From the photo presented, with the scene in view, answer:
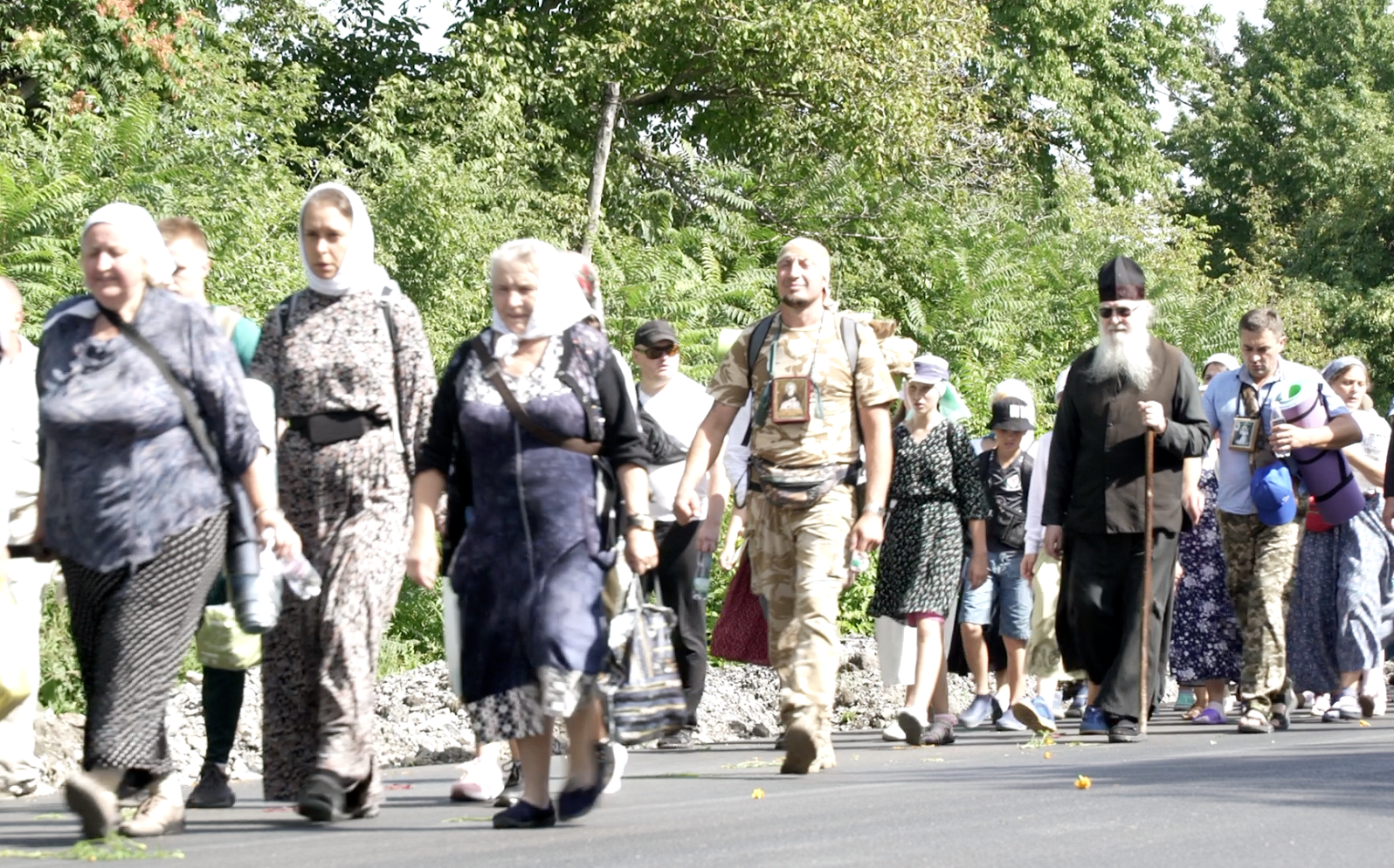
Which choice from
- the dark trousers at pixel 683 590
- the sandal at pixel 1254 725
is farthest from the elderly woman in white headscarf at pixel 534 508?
the sandal at pixel 1254 725

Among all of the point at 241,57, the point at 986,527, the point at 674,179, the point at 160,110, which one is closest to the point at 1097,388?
the point at 986,527

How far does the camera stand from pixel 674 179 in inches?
1164

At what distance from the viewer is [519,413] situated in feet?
24.1

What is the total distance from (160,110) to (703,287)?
17.4 feet

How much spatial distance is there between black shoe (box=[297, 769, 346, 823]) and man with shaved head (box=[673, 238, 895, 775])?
7.54ft

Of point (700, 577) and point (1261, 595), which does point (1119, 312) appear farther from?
point (700, 577)

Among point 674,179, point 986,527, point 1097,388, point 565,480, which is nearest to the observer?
point 565,480

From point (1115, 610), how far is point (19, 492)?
539 centimetres

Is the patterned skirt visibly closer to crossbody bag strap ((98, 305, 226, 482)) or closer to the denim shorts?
crossbody bag strap ((98, 305, 226, 482))

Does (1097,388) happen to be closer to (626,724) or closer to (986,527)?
(986,527)

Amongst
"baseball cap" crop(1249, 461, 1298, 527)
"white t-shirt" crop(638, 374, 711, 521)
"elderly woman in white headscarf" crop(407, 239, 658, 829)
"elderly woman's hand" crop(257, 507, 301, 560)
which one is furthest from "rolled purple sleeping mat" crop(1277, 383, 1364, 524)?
"elderly woman's hand" crop(257, 507, 301, 560)

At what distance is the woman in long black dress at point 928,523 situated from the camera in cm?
1146

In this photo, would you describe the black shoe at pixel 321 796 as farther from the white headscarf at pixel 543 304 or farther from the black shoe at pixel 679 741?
the black shoe at pixel 679 741

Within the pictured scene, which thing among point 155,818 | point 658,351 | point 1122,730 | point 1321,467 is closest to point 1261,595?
point 1321,467
